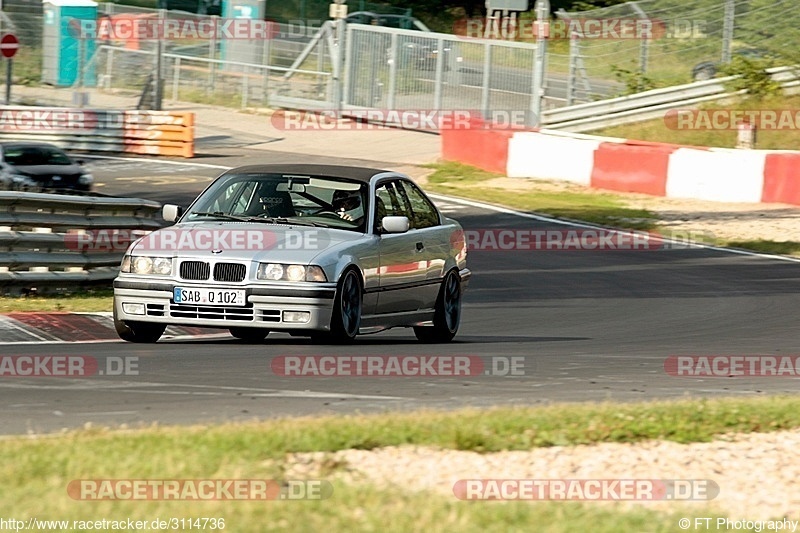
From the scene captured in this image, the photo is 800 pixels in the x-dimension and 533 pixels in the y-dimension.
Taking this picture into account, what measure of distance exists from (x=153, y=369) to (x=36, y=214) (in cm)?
540

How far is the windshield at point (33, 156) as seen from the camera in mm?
25703

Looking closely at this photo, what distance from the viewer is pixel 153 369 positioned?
966cm

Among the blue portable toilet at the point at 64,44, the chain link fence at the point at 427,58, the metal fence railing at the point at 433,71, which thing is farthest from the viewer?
the blue portable toilet at the point at 64,44

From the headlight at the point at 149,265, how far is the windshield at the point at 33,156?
1545 cm

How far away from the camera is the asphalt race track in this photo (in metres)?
8.39

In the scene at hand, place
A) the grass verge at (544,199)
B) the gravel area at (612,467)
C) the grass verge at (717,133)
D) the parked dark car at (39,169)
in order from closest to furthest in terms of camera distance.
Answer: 1. the gravel area at (612,467)
2. the grass verge at (544,199)
3. the parked dark car at (39,169)
4. the grass verge at (717,133)

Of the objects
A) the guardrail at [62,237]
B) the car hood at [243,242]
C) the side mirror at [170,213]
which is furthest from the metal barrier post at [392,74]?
the car hood at [243,242]

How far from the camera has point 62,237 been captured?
14758 mm

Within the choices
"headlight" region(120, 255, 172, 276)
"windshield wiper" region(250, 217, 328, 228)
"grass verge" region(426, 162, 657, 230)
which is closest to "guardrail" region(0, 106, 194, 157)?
"grass verge" region(426, 162, 657, 230)

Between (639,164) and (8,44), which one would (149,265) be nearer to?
(639,164)

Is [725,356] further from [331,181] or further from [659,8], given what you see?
[659,8]

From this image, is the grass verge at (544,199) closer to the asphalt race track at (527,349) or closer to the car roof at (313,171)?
the asphalt race track at (527,349)

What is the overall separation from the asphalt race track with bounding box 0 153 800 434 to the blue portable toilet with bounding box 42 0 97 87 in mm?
26357

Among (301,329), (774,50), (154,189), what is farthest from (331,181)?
(774,50)
